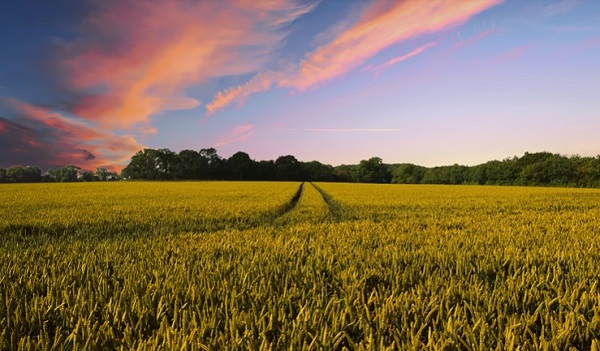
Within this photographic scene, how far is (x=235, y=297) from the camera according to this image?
2.92m

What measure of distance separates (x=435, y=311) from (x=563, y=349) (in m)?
0.84

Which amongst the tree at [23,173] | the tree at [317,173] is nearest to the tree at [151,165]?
the tree at [23,173]

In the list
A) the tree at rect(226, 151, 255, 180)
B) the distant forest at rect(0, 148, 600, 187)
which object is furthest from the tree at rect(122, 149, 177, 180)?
the tree at rect(226, 151, 255, 180)

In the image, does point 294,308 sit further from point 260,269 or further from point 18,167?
point 18,167

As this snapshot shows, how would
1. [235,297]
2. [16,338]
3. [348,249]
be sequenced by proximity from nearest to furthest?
[16,338] < [235,297] < [348,249]

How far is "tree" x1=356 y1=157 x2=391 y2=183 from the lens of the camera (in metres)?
146

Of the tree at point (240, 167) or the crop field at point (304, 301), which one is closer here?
the crop field at point (304, 301)

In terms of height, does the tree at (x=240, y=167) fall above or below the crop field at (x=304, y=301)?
above

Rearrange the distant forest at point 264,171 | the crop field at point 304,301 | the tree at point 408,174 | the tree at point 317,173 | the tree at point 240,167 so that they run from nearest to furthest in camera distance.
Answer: the crop field at point 304,301 → the distant forest at point 264,171 → the tree at point 240,167 → the tree at point 317,173 → the tree at point 408,174

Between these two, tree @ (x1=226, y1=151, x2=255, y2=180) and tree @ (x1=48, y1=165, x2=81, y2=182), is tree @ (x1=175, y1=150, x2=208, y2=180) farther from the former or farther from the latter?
tree @ (x1=48, y1=165, x2=81, y2=182)

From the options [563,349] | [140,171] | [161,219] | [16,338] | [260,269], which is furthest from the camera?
[140,171]

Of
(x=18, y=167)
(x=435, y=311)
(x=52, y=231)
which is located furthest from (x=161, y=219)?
(x=18, y=167)

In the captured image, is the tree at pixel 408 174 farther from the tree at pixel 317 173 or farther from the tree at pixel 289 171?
the tree at pixel 289 171

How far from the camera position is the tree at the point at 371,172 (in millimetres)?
146250
